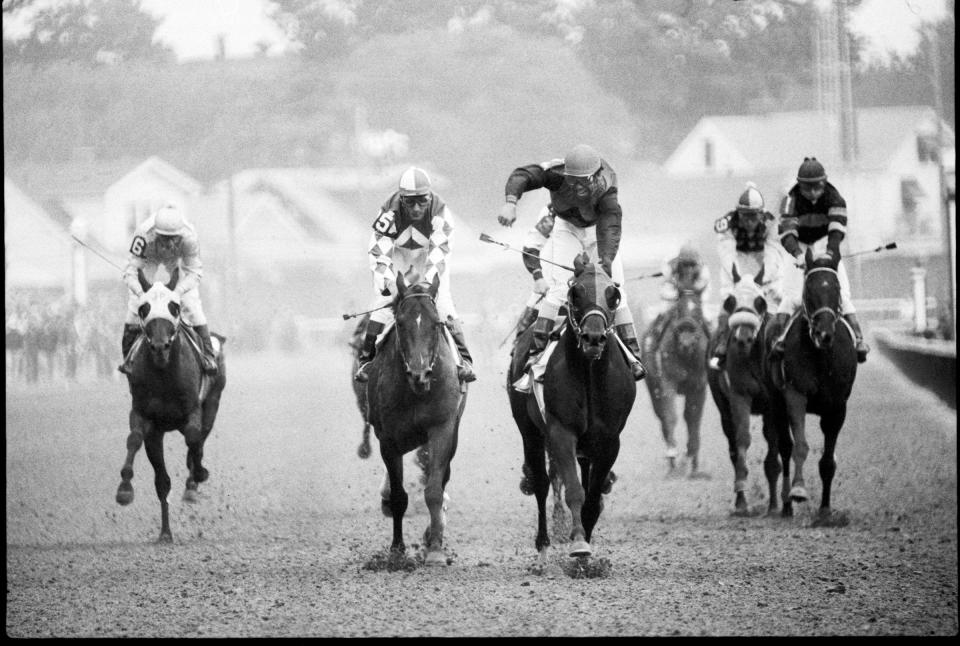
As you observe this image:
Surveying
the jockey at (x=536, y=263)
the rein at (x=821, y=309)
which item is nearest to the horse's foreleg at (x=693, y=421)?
the rein at (x=821, y=309)

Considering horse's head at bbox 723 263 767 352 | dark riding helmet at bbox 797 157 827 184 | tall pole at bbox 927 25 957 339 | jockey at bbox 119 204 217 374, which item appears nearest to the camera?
dark riding helmet at bbox 797 157 827 184

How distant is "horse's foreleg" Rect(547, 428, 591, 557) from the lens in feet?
27.8

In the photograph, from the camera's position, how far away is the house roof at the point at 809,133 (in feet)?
44.6

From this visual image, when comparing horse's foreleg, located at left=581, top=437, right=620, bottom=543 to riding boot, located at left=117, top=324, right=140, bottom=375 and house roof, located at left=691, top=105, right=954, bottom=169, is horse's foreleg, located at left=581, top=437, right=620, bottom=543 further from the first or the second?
house roof, located at left=691, top=105, right=954, bottom=169

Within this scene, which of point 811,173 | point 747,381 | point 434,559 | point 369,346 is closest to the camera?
point 434,559

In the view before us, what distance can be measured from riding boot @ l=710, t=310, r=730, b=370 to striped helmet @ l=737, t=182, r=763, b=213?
0.88m

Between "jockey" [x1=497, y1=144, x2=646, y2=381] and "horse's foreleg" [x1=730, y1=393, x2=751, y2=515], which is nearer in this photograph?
"jockey" [x1=497, y1=144, x2=646, y2=381]

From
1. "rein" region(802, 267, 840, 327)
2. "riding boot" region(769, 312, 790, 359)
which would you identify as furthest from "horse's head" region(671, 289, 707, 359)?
"rein" region(802, 267, 840, 327)

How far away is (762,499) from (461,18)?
5017 mm

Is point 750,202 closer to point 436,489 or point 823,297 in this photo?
point 823,297

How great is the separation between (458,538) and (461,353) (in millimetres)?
1735

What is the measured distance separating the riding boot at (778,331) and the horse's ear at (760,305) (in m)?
0.41

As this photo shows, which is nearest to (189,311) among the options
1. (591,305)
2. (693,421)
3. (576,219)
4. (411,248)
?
(411,248)

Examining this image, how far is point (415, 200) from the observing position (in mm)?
9664
